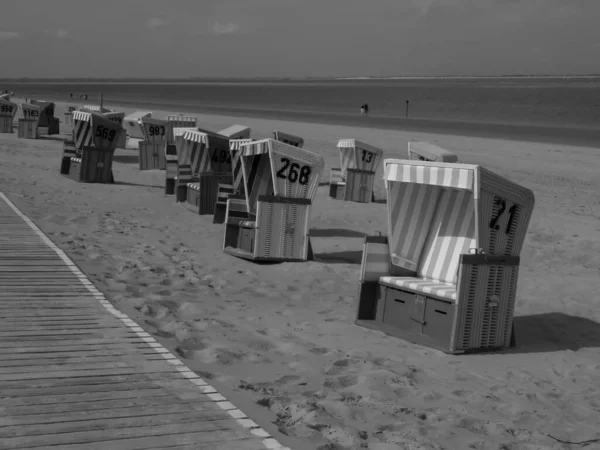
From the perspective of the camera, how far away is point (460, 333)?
764cm

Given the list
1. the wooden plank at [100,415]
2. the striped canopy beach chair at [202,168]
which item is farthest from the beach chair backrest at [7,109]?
the wooden plank at [100,415]

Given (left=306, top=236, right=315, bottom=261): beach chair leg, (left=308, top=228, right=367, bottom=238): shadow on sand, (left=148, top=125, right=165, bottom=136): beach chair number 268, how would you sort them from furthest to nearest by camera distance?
(left=148, top=125, right=165, bottom=136): beach chair number 268 → (left=308, top=228, right=367, bottom=238): shadow on sand → (left=306, top=236, right=315, bottom=261): beach chair leg

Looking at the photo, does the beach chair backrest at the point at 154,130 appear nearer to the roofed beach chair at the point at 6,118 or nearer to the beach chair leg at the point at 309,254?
the beach chair leg at the point at 309,254

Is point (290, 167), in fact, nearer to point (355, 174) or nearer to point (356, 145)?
point (355, 174)

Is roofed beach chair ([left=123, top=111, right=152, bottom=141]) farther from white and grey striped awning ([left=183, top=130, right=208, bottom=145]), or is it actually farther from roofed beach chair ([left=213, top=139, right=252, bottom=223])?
roofed beach chair ([left=213, top=139, right=252, bottom=223])

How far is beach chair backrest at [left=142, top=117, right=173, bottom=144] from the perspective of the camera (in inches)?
903

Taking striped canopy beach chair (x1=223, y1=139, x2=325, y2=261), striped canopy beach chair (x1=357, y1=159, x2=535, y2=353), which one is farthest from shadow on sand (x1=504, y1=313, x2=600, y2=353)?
striped canopy beach chair (x1=223, y1=139, x2=325, y2=261)

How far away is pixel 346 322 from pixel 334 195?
384 inches

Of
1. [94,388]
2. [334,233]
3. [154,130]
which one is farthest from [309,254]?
[154,130]

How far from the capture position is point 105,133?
1945 cm

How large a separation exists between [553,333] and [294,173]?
431 centimetres

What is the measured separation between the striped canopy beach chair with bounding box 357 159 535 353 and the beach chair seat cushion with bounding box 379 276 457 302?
0.03ft

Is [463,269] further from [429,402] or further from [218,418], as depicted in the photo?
[218,418]

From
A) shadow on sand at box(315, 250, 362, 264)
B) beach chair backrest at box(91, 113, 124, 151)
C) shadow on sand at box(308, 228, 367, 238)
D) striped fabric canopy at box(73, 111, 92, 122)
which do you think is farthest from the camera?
striped fabric canopy at box(73, 111, 92, 122)
